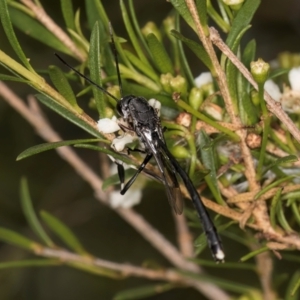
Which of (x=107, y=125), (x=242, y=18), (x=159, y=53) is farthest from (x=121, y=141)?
(x=242, y=18)

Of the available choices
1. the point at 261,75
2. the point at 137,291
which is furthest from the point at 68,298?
the point at 261,75

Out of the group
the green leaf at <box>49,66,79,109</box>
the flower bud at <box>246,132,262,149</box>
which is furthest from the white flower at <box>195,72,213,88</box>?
the green leaf at <box>49,66,79,109</box>

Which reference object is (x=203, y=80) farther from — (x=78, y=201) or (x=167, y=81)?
(x=78, y=201)

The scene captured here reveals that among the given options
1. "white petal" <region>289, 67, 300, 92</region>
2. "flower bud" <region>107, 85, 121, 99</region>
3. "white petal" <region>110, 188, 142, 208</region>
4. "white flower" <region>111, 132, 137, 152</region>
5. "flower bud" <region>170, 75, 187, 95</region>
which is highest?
"flower bud" <region>170, 75, 187, 95</region>

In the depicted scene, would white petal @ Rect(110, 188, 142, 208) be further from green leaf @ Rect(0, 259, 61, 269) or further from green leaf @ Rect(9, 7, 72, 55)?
green leaf @ Rect(9, 7, 72, 55)

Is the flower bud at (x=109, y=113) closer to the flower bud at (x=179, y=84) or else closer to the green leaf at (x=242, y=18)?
the flower bud at (x=179, y=84)
